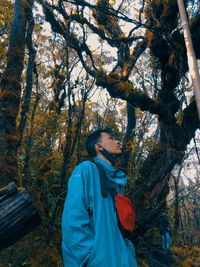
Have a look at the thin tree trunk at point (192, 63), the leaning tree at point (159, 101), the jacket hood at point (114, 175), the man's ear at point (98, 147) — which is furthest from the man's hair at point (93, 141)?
the leaning tree at point (159, 101)

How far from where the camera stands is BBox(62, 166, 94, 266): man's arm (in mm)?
2002

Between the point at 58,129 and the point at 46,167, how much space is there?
72.2 inches

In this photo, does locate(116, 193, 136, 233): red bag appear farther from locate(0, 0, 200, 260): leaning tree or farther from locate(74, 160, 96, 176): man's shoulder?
locate(0, 0, 200, 260): leaning tree

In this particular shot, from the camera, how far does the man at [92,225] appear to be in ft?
6.61

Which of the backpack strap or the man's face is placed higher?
the man's face

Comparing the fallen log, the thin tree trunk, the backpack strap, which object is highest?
the thin tree trunk

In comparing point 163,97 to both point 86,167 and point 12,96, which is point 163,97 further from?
point 86,167

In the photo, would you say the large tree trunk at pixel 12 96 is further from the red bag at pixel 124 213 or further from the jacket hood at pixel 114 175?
the red bag at pixel 124 213

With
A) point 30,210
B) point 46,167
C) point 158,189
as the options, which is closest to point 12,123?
point 46,167

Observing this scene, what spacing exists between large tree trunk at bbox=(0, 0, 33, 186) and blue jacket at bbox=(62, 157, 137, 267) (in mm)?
4067

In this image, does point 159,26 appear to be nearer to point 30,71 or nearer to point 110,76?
point 110,76

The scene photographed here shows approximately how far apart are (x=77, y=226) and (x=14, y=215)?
63cm

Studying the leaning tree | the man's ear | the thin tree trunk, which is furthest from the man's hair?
the leaning tree

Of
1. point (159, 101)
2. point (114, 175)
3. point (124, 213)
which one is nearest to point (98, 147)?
point (114, 175)
